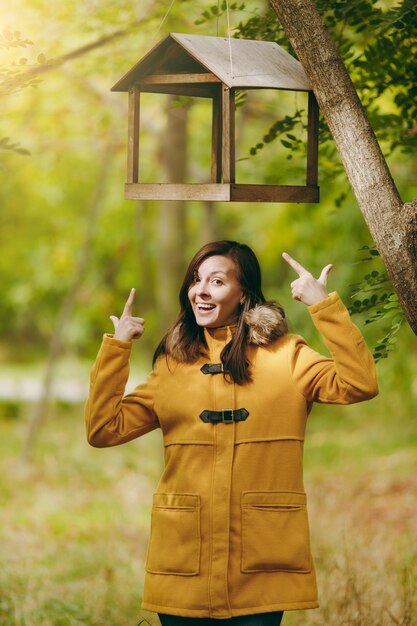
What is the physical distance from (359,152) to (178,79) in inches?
27.7

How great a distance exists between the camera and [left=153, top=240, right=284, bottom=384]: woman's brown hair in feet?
10.9

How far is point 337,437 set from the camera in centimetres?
1269

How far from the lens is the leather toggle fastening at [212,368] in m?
3.28

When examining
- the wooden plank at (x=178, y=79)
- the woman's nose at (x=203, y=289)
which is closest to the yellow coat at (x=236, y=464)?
the woman's nose at (x=203, y=289)

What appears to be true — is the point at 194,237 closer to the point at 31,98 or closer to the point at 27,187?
the point at 27,187

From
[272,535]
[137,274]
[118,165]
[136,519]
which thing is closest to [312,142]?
[272,535]

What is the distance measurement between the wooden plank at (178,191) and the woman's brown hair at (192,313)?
18 cm

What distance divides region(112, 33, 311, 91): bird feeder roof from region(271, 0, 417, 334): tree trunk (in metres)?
0.13

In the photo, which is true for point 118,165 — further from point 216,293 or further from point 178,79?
point 216,293

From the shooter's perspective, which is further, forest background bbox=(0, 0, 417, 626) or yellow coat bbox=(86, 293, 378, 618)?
forest background bbox=(0, 0, 417, 626)

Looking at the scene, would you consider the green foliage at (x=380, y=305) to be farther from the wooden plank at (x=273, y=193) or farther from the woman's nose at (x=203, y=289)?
the woman's nose at (x=203, y=289)

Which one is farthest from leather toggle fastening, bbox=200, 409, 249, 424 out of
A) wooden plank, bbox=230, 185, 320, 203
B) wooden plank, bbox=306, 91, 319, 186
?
wooden plank, bbox=306, 91, 319, 186

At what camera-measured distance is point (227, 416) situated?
3209 millimetres

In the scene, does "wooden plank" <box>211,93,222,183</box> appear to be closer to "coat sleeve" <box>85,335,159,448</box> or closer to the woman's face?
the woman's face
